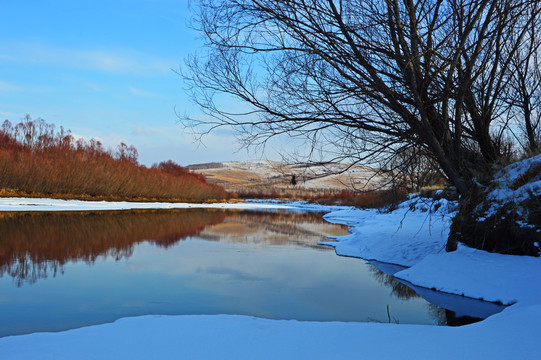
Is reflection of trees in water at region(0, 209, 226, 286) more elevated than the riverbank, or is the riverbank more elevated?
the riverbank

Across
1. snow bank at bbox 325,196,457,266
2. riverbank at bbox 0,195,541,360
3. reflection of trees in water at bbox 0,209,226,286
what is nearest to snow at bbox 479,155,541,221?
snow bank at bbox 325,196,457,266

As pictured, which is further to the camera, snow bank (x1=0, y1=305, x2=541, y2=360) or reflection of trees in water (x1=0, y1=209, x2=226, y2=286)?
reflection of trees in water (x1=0, y1=209, x2=226, y2=286)

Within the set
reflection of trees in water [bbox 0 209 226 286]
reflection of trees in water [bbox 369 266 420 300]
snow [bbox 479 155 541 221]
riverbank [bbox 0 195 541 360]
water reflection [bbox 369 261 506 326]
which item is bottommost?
reflection of trees in water [bbox 369 266 420 300]

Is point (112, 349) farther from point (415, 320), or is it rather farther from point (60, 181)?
point (60, 181)

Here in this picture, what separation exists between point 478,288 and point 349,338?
10.3 ft

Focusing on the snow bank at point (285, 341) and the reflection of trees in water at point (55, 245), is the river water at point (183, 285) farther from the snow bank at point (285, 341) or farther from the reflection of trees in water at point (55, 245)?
the snow bank at point (285, 341)

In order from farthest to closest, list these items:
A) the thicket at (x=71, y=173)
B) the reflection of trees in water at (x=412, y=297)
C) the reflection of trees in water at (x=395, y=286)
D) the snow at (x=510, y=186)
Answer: the thicket at (x=71, y=173), the snow at (x=510, y=186), the reflection of trees in water at (x=395, y=286), the reflection of trees in water at (x=412, y=297)

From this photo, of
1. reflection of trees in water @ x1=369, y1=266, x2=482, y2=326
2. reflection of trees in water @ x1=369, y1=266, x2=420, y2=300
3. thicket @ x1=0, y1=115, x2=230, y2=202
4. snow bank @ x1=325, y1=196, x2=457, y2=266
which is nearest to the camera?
reflection of trees in water @ x1=369, y1=266, x2=482, y2=326

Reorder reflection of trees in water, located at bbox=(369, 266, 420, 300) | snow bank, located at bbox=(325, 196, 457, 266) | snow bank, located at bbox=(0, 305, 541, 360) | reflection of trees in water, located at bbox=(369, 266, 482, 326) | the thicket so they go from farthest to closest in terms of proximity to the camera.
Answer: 1. the thicket
2. snow bank, located at bbox=(325, 196, 457, 266)
3. reflection of trees in water, located at bbox=(369, 266, 420, 300)
4. reflection of trees in water, located at bbox=(369, 266, 482, 326)
5. snow bank, located at bbox=(0, 305, 541, 360)

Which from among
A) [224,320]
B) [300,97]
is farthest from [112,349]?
[300,97]

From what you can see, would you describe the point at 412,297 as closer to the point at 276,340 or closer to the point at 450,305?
the point at 450,305

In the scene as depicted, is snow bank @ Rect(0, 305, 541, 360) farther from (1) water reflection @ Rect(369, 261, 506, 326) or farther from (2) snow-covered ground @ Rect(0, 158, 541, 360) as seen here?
(1) water reflection @ Rect(369, 261, 506, 326)

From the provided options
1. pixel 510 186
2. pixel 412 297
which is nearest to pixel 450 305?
pixel 412 297

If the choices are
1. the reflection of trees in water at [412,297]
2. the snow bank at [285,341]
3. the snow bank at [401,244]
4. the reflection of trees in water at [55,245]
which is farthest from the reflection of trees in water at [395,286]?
the reflection of trees in water at [55,245]
